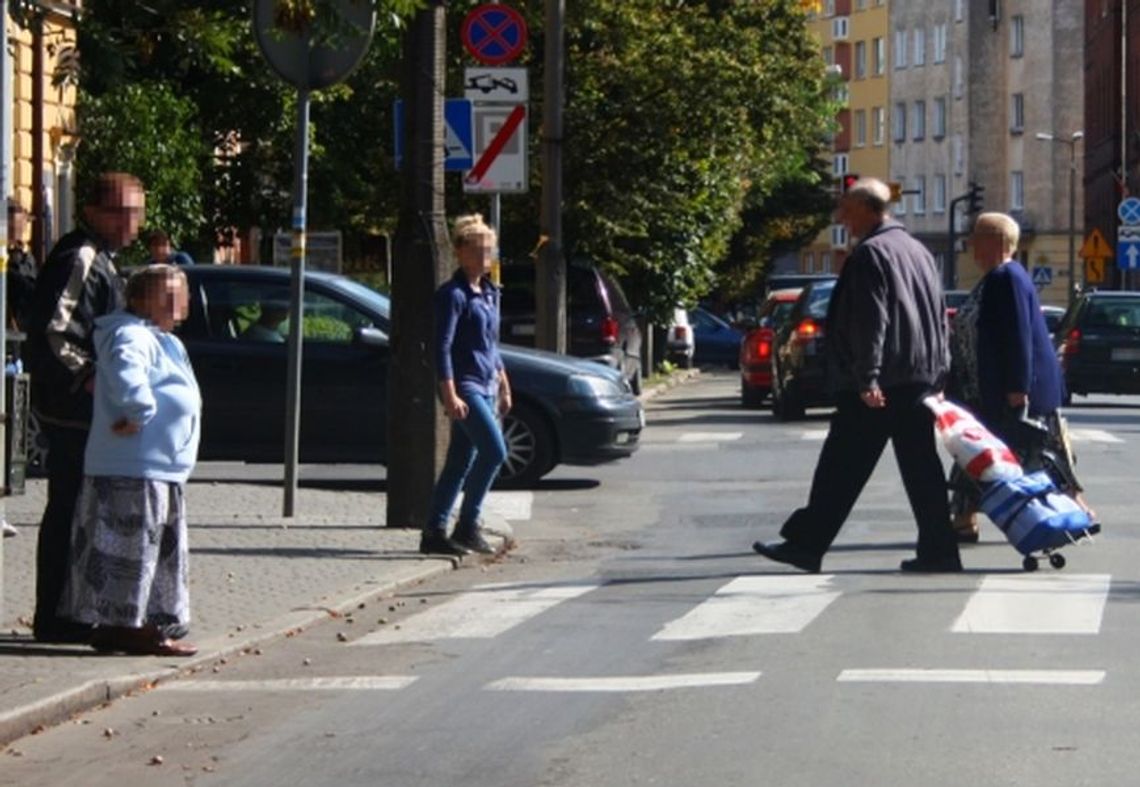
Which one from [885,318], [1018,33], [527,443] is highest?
[1018,33]

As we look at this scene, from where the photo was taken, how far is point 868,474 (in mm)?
13945

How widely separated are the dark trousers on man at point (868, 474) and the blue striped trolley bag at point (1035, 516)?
0.97ft

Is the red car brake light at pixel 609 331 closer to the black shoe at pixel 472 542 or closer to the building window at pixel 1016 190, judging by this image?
the black shoe at pixel 472 542

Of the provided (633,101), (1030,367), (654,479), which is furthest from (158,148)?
(1030,367)

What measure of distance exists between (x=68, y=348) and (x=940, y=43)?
377 feet

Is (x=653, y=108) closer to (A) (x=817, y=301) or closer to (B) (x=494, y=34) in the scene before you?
(A) (x=817, y=301)

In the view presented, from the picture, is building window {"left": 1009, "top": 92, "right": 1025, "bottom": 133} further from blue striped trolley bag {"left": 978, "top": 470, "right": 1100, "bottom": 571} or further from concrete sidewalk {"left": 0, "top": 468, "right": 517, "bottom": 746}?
blue striped trolley bag {"left": 978, "top": 470, "right": 1100, "bottom": 571}

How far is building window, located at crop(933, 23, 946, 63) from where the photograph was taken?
123312 mm

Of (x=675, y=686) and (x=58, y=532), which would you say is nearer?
(x=675, y=686)

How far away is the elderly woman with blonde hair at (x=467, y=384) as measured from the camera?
48.9 ft

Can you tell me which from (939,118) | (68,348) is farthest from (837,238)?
(68,348)

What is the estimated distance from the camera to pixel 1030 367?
14.9 metres

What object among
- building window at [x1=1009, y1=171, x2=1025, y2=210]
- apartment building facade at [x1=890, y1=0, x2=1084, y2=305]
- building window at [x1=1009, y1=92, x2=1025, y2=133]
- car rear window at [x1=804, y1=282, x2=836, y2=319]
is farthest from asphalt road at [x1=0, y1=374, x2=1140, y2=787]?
building window at [x1=1009, y1=92, x2=1025, y2=133]

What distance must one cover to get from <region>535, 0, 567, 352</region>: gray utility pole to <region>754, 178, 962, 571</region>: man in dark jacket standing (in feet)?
56.4
